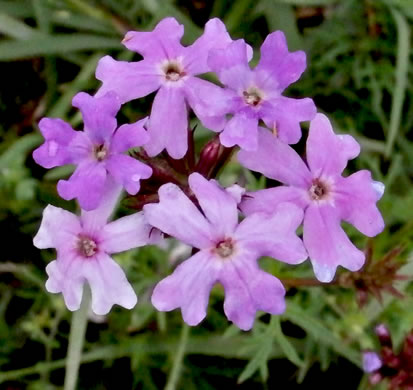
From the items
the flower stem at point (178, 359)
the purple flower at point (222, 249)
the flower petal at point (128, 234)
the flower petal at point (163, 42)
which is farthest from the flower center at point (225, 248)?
the flower stem at point (178, 359)

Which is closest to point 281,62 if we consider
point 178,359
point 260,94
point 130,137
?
point 260,94

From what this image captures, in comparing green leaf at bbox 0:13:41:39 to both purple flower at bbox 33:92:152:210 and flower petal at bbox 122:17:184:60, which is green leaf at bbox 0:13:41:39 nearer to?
flower petal at bbox 122:17:184:60

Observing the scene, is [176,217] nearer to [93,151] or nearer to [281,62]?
[93,151]

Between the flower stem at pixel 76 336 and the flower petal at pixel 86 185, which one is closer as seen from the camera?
the flower petal at pixel 86 185

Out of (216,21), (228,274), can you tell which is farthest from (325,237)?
(216,21)

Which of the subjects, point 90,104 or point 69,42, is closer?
point 90,104

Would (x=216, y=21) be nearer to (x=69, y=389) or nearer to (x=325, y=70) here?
(x=69, y=389)

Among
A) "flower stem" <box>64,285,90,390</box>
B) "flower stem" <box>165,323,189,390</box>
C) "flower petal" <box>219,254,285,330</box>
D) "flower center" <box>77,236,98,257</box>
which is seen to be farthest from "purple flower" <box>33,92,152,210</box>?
"flower stem" <box>165,323,189,390</box>

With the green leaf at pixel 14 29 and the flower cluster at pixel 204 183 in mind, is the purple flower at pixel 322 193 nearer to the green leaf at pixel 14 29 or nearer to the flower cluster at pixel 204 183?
the flower cluster at pixel 204 183
